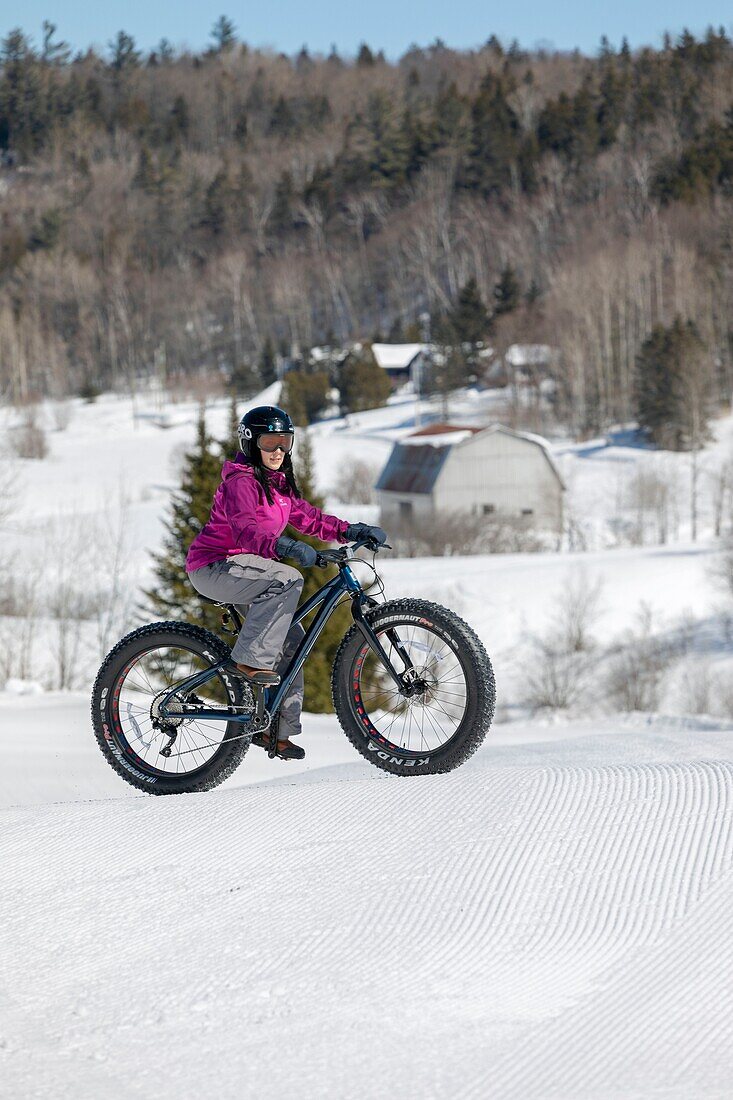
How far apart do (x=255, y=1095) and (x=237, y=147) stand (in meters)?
177

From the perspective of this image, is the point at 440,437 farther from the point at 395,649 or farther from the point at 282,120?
the point at 282,120

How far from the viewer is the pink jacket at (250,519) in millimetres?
5957

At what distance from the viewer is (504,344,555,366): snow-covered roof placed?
8650 cm

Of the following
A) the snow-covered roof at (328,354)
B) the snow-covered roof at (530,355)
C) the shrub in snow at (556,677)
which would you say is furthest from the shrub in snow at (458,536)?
the snow-covered roof at (328,354)

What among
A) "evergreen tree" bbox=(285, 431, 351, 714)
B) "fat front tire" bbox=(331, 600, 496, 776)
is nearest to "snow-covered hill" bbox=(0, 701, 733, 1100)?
"fat front tire" bbox=(331, 600, 496, 776)

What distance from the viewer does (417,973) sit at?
12.9 feet

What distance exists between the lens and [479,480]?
5794 centimetres

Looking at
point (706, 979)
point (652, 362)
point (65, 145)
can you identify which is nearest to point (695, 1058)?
point (706, 979)

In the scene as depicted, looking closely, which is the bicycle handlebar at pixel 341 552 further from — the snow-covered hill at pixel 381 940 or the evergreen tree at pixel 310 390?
the evergreen tree at pixel 310 390

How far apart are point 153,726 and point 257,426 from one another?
61.6 inches

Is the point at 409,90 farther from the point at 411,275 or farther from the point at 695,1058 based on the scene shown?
the point at 695,1058

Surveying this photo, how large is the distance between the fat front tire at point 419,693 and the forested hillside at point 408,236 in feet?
234

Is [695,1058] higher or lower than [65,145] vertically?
lower

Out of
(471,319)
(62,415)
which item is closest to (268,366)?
(62,415)
